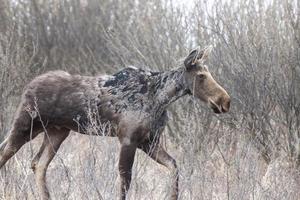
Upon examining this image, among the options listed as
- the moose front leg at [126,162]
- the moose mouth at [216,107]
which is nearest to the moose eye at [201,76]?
the moose mouth at [216,107]

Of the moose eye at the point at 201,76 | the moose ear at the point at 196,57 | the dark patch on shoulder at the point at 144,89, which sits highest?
the moose ear at the point at 196,57

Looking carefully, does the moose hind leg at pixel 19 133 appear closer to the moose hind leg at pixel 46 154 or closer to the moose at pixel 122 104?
the moose at pixel 122 104

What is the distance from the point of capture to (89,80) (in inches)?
320

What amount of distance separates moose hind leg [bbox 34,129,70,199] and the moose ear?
5.64ft

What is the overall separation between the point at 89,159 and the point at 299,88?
482 cm

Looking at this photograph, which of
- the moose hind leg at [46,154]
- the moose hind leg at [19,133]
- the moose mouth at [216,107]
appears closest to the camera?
the moose mouth at [216,107]

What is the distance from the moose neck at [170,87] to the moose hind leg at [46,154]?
1332 mm

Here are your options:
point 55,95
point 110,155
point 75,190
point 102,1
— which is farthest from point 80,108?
point 102,1

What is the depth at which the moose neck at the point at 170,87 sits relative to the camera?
7855mm

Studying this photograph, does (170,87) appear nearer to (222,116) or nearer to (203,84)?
(203,84)

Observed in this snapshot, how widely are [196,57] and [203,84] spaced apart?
0.31 m

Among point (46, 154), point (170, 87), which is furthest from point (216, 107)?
point (46, 154)

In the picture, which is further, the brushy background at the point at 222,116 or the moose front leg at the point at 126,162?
the moose front leg at the point at 126,162

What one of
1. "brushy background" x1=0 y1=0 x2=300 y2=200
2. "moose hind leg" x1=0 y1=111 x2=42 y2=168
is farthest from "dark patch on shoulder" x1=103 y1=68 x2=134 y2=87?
"moose hind leg" x1=0 y1=111 x2=42 y2=168
